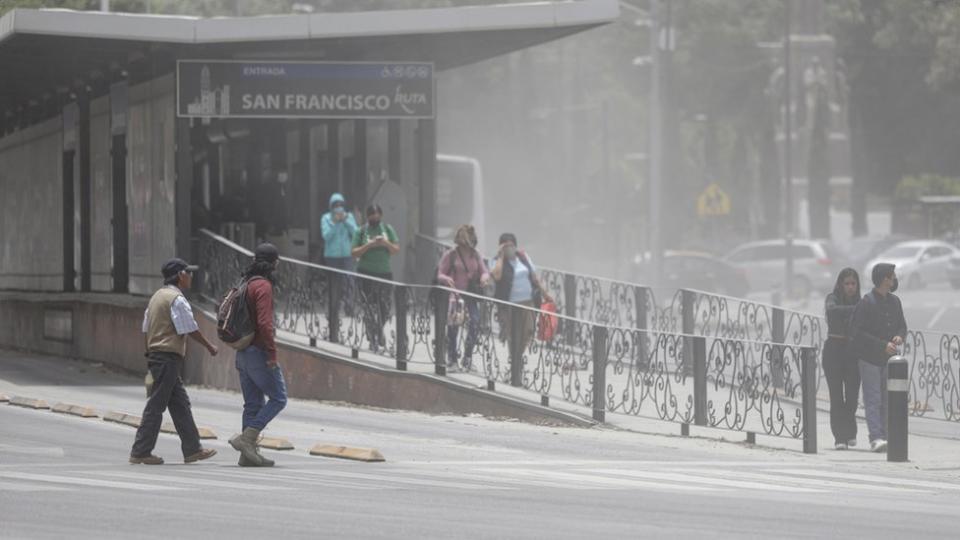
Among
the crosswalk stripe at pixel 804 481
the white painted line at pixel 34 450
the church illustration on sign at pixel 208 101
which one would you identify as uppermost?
the church illustration on sign at pixel 208 101

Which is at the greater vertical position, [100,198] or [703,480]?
[100,198]

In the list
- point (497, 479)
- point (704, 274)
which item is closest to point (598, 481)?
point (497, 479)

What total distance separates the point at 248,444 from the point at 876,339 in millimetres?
6632


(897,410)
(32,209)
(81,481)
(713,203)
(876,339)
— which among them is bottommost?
(81,481)

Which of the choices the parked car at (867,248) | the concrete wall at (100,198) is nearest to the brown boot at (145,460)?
the concrete wall at (100,198)

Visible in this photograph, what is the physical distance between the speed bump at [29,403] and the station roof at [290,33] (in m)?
4.43

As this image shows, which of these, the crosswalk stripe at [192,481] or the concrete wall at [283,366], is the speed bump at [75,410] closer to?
the concrete wall at [283,366]

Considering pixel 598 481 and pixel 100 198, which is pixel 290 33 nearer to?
pixel 100 198

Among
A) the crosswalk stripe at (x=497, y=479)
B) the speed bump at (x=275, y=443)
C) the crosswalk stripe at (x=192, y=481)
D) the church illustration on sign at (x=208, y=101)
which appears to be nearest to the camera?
the crosswalk stripe at (x=192, y=481)

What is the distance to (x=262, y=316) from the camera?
48.9 ft

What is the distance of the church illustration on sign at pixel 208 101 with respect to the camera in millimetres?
24812

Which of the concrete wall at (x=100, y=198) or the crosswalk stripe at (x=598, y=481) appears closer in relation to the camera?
the crosswalk stripe at (x=598, y=481)

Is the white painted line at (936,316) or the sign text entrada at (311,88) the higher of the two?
the sign text entrada at (311,88)

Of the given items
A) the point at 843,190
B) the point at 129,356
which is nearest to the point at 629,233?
the point at 843,190
